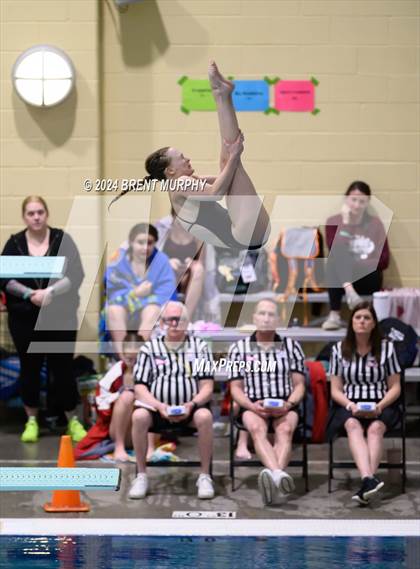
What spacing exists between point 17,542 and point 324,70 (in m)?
3.22

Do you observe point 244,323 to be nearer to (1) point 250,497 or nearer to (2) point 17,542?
(1) point 250,497

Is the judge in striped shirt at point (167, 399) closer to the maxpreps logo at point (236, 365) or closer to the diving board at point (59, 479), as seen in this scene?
the maxpreps logo at point (236, 365)

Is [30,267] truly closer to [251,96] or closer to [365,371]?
[365,371]

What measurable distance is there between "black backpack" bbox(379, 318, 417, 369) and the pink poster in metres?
1.31

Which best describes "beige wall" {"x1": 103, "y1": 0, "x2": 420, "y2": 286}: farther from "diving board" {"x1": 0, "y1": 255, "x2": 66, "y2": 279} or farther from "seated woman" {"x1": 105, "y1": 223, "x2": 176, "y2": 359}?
"diving board" {"x1": 0, "y1": 255, "x2": 66, "y2": 279}

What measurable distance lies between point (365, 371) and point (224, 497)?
980 millimetres

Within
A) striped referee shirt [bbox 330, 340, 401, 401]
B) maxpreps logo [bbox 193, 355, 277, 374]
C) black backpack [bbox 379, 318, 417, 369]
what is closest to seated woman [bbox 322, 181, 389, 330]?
striped referee shirt [bbox 330, 340, 401, 401]

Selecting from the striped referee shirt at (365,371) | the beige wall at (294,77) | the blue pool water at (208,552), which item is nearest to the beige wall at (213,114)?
the beige wall at (294,77)

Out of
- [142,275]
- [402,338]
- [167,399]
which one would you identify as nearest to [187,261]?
[142,275]

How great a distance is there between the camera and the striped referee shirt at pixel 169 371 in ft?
20.4

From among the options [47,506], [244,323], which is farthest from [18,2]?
[47,506]

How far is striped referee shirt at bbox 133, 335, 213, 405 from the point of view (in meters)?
6.23

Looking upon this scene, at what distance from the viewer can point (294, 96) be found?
7.72 meters

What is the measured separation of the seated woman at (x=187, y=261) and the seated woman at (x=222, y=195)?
50.4 inches
